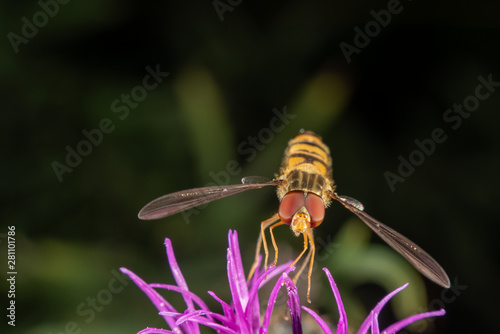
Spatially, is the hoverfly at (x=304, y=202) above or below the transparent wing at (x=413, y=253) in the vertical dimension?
above

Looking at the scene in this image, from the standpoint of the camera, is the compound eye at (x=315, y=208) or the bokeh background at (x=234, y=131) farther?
the bokeh background at (x=234, y=131)

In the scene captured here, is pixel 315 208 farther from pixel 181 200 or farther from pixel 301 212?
pixel 181 200

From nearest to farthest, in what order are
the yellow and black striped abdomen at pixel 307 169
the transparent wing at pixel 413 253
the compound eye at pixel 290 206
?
1. the transparent wing at pixel 413 253
2. the compound eye at pixel 290 206
3. the yellow and black striped abdomen at pixel 307 169

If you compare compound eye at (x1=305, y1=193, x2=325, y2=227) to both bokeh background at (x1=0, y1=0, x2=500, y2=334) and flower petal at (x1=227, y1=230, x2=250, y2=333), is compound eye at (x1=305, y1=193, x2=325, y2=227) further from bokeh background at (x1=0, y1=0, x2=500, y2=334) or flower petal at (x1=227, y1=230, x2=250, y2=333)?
bokeh background at (x1=0, y1=0, x2=500, y2=334)

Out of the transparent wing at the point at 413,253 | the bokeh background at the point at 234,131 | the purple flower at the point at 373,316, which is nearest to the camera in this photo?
the purple flower at the point at 373,316

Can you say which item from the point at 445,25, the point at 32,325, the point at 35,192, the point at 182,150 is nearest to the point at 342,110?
the point at 445,25

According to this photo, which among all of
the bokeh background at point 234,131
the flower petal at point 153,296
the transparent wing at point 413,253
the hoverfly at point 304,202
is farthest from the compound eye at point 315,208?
the bokeh background at point 234,131

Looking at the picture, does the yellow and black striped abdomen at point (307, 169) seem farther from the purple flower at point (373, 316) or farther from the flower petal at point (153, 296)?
the flower petal at point (153, 296)

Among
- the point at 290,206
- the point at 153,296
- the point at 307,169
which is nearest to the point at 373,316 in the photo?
the point at 290,206
